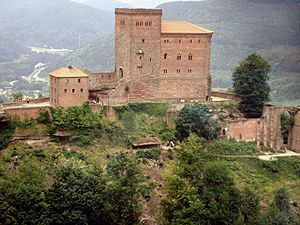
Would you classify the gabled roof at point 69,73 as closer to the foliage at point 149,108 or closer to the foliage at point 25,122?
the foliage at point 25,122

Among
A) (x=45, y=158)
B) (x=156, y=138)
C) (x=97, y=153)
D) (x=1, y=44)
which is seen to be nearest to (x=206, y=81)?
(x=156, y=138)

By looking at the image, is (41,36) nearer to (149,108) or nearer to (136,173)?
(149,108)

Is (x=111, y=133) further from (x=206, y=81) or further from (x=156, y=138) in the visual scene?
(x=206, y=81)

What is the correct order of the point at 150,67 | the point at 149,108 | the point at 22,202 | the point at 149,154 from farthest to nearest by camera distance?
the point at 150,67, the point at 149,108, the point at 149,154, the point at 22,202

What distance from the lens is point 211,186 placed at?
3912 cm

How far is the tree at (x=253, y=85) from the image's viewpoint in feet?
165

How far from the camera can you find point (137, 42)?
47.7 metres

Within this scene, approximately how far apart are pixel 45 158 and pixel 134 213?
7.50m

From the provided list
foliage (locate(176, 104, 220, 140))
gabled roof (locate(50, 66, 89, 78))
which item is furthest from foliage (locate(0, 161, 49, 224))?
foliage (locate(176, 104, 220, 140))

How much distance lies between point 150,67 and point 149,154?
817 centimetres

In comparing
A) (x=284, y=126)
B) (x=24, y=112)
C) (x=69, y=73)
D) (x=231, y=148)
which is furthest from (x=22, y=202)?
(x=284, y=126)

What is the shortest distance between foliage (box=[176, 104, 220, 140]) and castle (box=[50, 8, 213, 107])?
3163 mm

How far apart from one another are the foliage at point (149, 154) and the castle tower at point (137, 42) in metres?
6.82

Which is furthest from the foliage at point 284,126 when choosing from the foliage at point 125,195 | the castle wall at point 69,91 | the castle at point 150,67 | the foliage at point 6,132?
the foliage at point 6,132
